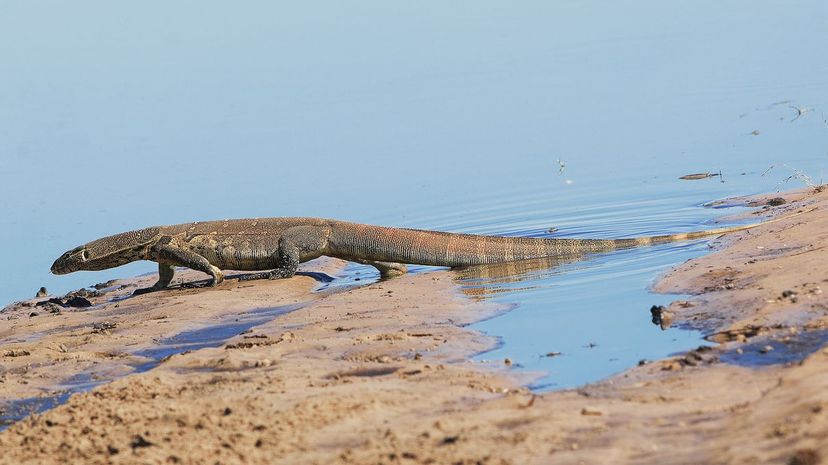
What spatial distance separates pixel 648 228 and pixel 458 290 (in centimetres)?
362

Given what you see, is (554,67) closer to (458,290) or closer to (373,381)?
(458,290)

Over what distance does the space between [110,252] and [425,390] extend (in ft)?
28.8

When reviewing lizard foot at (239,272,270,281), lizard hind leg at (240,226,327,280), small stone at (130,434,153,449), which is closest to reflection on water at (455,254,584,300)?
lizard hind leg at (240,226,327,280)

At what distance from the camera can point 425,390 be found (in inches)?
309

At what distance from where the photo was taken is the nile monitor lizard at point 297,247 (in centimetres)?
1413

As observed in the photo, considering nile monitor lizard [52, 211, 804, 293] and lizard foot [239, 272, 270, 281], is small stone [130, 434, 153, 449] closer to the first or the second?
nile monitor lizard [52, 211, 804, 293]

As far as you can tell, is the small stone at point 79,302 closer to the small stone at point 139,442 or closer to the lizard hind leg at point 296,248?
the lizard hind leg at point 296,248

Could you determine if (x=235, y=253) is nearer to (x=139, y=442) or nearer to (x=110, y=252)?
(x=110, y=252)

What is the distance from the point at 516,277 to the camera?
12.9 metres

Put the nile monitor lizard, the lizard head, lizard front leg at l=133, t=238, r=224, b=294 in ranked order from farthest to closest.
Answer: the lizard head < lizard front leg at l=133, t=238, r=224, b=294 < the nile monitor lizard

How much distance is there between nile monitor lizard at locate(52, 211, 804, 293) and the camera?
46.4ft

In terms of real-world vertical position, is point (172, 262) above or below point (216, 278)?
above

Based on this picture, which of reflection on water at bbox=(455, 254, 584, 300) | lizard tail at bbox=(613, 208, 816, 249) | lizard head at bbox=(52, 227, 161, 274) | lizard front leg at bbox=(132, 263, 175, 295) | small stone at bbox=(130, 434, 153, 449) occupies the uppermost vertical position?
lizard head at bbox=(52, 227, 161, 274)

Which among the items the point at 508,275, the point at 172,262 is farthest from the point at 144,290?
the point at 508,275
